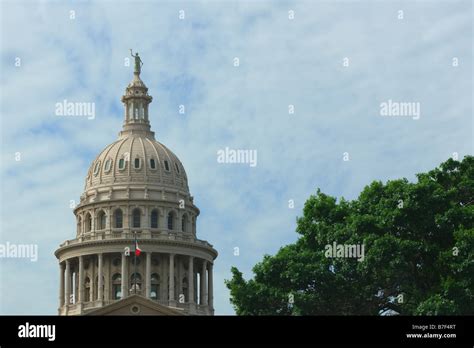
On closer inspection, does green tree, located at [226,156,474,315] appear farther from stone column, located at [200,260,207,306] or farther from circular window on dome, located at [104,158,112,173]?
circular window on dome, located at [104,158,112,173]

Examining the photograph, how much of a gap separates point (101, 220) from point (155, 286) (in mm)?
11973

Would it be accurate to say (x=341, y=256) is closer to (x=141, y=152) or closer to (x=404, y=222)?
(x=404, y=222)

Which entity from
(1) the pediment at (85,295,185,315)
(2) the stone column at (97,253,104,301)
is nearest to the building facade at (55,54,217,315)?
(2) the stone column at (97,253,104,301)

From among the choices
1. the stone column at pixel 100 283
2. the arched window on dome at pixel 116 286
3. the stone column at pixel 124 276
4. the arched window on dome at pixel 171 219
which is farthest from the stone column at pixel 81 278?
the arched window on dome at pixel 171 219

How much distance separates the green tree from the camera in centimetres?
6272

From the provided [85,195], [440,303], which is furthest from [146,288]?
[440,303]

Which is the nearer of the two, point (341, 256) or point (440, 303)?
point (440, 303)

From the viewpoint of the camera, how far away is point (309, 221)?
6969cm

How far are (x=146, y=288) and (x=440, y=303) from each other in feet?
277

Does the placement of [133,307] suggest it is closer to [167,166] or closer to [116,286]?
[116,286]

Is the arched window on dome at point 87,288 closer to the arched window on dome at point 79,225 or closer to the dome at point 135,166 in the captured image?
the arched window on dome at point 79,225

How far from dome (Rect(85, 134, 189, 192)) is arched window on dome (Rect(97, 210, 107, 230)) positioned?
384 centimetres

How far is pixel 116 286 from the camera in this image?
473 ft

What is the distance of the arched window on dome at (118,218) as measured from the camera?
148 metres
